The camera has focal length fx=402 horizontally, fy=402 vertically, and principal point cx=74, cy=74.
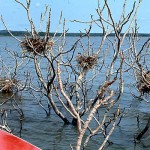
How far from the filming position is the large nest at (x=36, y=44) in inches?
376

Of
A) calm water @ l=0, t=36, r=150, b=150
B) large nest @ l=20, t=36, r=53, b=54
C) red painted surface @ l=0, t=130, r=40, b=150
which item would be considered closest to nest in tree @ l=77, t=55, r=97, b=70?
large nest @ l=20, t=36, r=53, b=54

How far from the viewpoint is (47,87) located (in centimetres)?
1149

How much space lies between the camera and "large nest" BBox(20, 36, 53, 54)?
956cm

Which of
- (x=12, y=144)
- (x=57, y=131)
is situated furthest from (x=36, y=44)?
(x=12, y=144)

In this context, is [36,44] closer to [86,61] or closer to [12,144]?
[86,61]

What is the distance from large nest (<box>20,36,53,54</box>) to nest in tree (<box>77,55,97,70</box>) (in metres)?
1.48

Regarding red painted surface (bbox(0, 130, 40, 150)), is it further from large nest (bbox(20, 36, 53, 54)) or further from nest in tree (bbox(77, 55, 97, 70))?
nest in tree (bbox(77, 55, 97, 70))

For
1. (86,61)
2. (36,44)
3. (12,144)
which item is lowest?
(12,144)

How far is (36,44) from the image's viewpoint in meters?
9.76

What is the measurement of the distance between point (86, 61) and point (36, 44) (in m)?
2.09

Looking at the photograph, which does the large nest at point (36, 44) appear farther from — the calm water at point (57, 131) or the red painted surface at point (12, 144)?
the red painted surface at point (12, 144)

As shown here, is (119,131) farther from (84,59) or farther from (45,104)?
(45,104)

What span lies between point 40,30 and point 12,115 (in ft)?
19.1

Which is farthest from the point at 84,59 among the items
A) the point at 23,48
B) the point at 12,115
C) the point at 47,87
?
the point at 12,115
